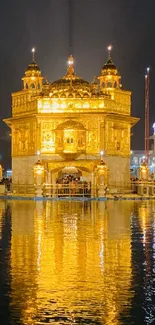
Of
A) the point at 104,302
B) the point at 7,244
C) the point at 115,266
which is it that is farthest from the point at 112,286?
the point at 7,244

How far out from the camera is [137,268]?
42.5 ft

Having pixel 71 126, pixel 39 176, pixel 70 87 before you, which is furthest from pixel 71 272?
pixel 70 87

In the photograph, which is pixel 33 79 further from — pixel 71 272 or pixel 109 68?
pixel 71 272

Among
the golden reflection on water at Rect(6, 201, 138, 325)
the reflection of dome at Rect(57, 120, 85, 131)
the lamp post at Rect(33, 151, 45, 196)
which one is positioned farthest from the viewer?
the reflection of dome at Rect(57, 120, 85, 131)

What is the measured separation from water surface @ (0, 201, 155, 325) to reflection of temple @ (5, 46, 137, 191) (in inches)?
939

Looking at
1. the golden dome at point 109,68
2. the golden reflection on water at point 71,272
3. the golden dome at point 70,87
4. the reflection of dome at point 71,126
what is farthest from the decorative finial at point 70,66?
the golden reflection on water at point 71,272

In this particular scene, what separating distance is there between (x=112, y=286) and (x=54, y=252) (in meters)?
4.25

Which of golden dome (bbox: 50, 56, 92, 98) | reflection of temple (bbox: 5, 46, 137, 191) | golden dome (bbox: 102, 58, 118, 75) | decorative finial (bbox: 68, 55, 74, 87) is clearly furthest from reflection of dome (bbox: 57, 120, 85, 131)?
golden dome (bbox: 102, 58, 118, 75)

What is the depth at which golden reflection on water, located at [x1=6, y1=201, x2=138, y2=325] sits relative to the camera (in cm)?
940

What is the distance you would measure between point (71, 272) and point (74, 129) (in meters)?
33.5

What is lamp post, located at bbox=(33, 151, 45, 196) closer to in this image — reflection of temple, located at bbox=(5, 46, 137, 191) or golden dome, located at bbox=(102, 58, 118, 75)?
reflection of temple, located at bbox=(5, 46, 137, 191)

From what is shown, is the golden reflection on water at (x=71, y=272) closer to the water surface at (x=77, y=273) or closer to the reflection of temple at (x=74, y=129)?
the water surface at (x=77, y=273)

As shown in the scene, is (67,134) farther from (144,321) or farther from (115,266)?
(144,321)

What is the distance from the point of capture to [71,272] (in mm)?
12461
